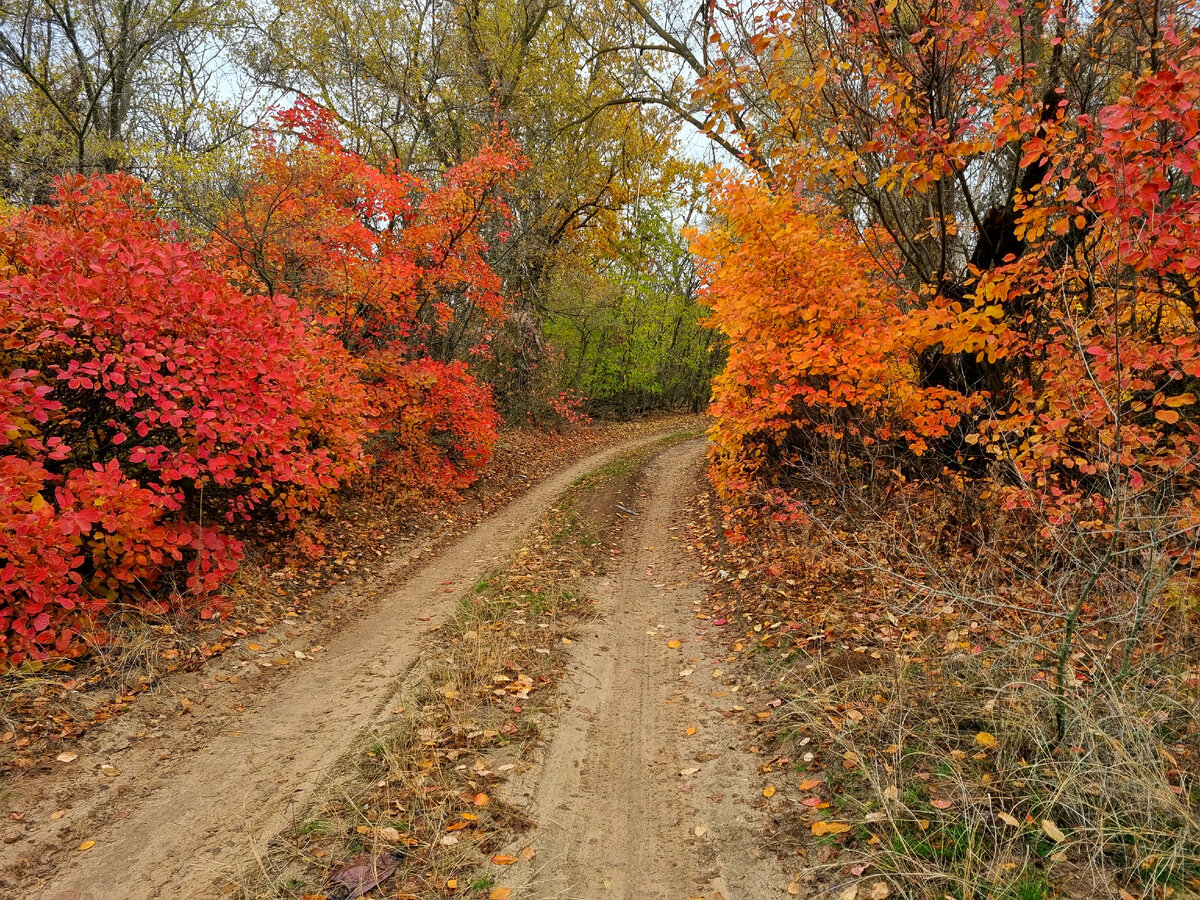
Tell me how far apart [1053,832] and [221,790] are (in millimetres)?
4907

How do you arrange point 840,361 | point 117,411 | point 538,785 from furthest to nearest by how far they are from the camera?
point 840,361
point 117,411
point 538,785

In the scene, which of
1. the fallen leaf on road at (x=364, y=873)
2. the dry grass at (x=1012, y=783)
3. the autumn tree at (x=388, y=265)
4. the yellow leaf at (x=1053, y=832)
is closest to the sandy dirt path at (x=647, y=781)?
the dry grass at (x=1012, y=783)

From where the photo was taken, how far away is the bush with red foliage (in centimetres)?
500

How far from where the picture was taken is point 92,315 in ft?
17.7

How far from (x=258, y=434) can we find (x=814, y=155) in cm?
738

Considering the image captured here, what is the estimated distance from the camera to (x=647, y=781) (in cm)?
409

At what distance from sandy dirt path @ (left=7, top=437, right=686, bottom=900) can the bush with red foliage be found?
5.64 feet

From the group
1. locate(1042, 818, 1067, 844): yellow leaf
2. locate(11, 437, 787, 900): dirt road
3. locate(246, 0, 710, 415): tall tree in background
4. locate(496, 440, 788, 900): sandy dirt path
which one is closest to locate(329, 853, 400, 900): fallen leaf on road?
locate(11, 437, 787, 900): dirt road

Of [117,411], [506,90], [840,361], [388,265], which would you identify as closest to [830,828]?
[840,361]

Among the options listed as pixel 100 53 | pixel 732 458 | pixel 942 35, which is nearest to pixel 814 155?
pixel 942 35

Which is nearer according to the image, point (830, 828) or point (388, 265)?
point (830, 828)

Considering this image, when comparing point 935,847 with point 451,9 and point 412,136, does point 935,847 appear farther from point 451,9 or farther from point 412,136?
point 451,9

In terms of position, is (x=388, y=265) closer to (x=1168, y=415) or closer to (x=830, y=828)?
(x=830, y=828)

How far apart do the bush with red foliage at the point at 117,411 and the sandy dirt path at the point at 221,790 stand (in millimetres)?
1719
